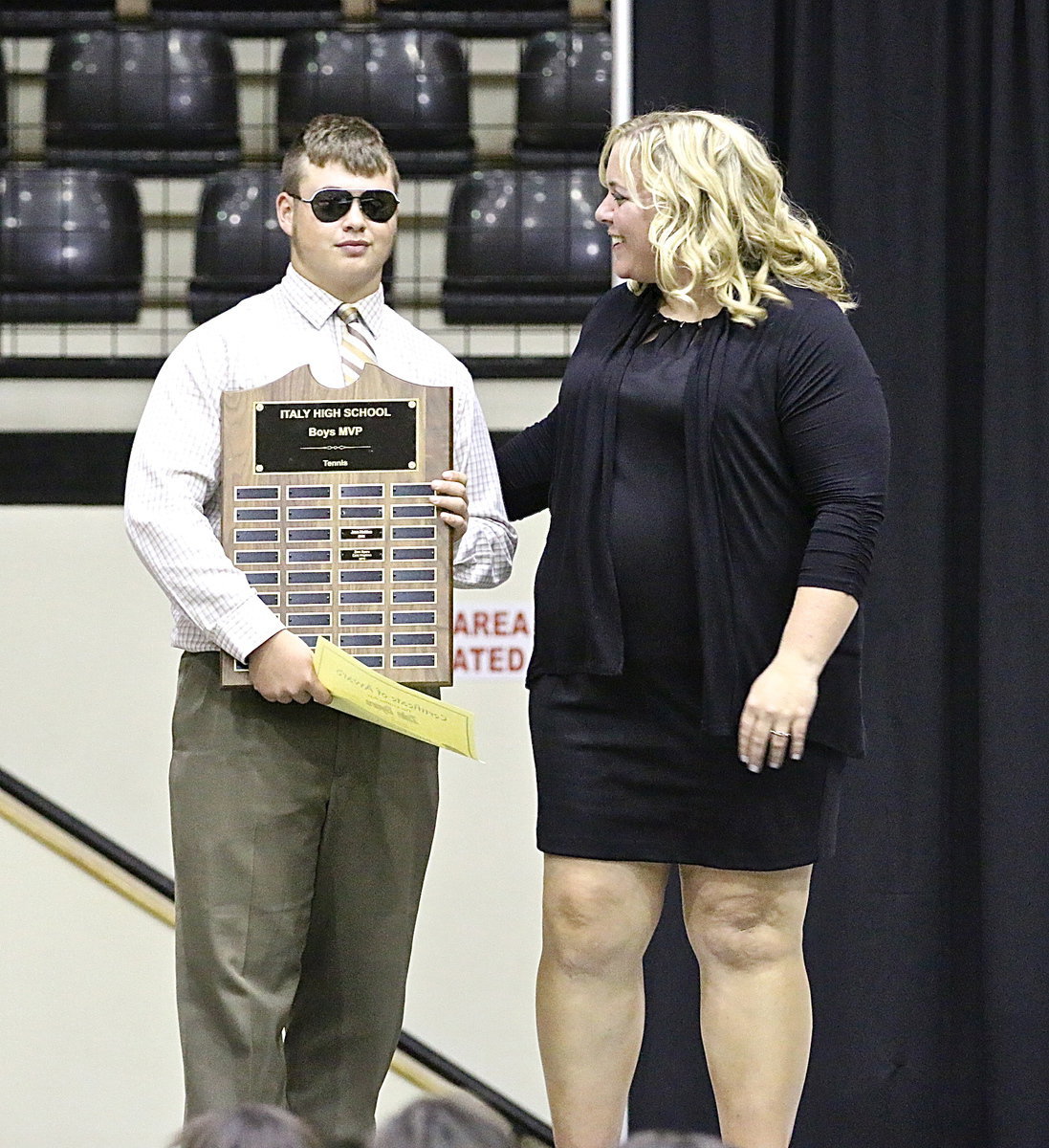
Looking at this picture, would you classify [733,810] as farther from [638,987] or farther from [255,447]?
[255,447]

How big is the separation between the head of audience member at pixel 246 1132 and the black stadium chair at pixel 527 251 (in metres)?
2.77

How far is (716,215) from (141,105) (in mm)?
2648

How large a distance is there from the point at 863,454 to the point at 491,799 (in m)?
1.57

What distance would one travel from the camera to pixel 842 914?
3141 millimetres

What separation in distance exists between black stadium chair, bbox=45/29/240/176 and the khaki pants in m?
2.38

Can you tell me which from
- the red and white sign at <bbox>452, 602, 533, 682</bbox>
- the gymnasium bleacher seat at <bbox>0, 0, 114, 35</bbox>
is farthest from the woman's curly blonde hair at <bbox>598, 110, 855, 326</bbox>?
the gymnasium bleacher seat at <bbox>0, 0, 114, 35</bbox>

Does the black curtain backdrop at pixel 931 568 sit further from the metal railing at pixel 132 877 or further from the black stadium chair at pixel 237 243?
the black stadium chair at pixel 237 243

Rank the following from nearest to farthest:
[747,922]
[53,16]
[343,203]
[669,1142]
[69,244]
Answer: [669,1142] < [747,922] < [343,203] < [69,244] < [53,16]

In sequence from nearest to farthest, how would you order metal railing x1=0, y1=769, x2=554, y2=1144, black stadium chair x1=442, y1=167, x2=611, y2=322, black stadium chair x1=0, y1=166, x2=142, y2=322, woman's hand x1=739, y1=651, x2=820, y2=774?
woman's hand x1=739, y1=651, x2=820, y2=774 → metal railing x1=0, y1=769, x2=554, y2=1144 → black stadium chair x1=442, y1=167, x2=611, y2=322 → black stadium chair x1=0, y1=166, x2=142, y2=322

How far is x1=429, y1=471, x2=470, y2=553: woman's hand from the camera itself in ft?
7.07

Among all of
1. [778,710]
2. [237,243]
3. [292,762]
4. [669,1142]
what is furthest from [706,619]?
[237,243]

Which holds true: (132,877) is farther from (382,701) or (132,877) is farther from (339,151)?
(339,151)

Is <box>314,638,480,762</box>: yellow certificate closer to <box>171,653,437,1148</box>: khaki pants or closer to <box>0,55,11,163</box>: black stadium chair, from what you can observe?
<box>171,653,437,1148</box>: khaki pants

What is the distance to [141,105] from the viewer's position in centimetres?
428
